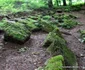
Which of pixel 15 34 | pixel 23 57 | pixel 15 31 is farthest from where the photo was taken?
pixel 15 31

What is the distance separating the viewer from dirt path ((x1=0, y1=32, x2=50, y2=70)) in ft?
17.1

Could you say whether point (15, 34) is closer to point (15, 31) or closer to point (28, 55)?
point (15, 31)

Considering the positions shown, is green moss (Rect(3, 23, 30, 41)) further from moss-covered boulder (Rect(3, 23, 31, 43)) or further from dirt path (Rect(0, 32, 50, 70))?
dirt path (Rect(0, 32, 50, 70))

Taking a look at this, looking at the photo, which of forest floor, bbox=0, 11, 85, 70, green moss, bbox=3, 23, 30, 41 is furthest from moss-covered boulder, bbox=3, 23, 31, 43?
forest floor, bbox=0, 11, 85, 70

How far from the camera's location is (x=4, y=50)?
6309mm

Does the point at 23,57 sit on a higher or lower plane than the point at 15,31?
lower

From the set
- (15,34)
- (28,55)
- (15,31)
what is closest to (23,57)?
(28,55)

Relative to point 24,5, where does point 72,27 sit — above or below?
below

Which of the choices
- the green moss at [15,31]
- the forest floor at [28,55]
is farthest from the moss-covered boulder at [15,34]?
the forest floor at [28,55]

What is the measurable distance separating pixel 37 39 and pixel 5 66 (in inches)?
105

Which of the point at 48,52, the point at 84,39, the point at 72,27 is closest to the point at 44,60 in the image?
the point at 48,52

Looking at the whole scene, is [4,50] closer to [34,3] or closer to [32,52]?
[32,52]

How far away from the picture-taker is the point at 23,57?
19.0ft

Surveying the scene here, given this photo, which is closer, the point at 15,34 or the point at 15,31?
the point at 15,34
